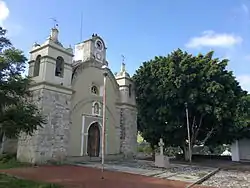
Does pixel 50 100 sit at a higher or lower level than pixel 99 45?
lower

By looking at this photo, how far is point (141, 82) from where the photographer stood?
22.4m

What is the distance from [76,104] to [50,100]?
248 centimetres

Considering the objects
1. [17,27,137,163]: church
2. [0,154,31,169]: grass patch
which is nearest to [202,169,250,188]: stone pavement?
[17,27,137,163]: church

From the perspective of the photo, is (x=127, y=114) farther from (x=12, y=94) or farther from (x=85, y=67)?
(x=12, y=94)

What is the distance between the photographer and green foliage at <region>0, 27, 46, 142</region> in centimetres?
912

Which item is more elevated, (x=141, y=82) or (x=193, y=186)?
(x=141, y=82)

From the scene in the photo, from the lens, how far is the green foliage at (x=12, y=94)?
29.9ft

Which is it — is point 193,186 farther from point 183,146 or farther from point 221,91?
point 183,146

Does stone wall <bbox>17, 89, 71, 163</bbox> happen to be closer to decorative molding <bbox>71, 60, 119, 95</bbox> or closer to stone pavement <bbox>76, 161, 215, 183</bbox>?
decorative molding <bbox>71, 60, 119, 95</bbox>

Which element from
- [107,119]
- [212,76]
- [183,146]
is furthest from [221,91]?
[107,119]

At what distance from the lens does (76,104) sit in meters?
17.4

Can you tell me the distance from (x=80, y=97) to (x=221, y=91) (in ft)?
36.4

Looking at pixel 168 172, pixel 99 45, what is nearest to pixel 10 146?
pixel 99 45

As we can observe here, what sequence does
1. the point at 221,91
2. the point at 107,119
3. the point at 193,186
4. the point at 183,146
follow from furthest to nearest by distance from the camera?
the point at 183,146, the point at 107,119, the point at 221,91, the point at 193,186
